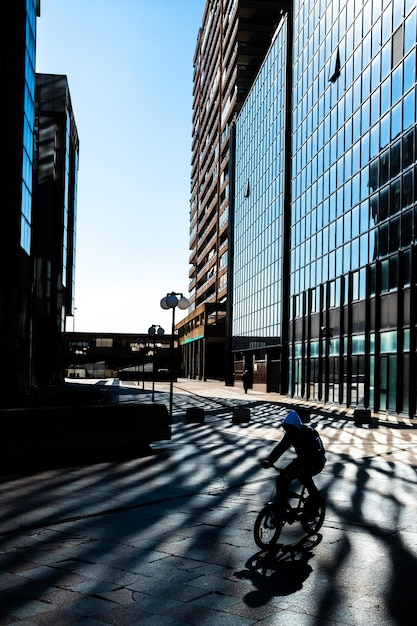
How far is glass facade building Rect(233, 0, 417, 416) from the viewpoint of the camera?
31.6 meters

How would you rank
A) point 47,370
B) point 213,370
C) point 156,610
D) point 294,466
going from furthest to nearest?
point 213,370, point 47,370, point 294,466, point 156,610

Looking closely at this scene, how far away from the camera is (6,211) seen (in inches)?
1246

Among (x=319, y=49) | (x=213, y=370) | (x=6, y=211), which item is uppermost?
(x=319, y=49)

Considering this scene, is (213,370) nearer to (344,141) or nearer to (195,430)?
(344,141)

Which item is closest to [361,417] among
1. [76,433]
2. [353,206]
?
[76,433]

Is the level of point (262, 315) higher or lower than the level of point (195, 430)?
higher

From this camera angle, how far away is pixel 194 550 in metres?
7.52

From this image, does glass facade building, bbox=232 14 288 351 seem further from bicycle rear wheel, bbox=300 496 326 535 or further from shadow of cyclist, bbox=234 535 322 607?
shadow of cyclist, bbox=234 535 322 607

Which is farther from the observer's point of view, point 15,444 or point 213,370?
point 213,370

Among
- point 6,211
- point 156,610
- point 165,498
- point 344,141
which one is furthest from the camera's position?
point 344,141

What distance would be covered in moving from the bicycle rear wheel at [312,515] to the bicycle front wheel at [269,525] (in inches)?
23.3

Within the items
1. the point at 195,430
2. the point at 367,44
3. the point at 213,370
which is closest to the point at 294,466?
the point at 195,430

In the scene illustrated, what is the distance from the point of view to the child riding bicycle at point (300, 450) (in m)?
7.92

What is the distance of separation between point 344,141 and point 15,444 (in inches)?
1287
